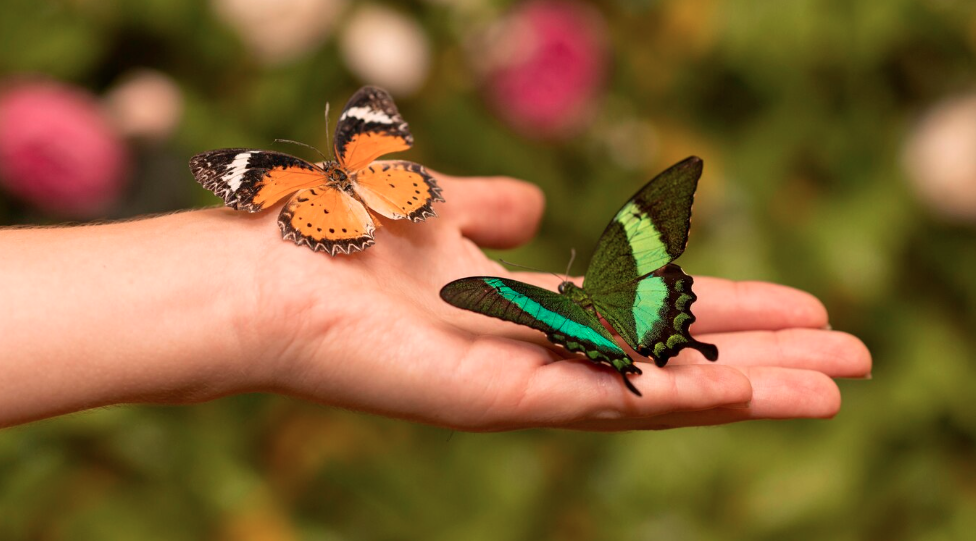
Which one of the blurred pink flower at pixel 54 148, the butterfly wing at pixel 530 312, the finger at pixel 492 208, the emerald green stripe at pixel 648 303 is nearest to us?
the butterfly wing at pixel 530 312

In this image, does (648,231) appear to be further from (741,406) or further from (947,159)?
(947,159)

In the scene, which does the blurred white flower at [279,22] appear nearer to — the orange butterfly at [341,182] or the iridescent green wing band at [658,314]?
the orange butterfly at [341,182]

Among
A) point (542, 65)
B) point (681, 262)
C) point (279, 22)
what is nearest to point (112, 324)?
point (279, 22)

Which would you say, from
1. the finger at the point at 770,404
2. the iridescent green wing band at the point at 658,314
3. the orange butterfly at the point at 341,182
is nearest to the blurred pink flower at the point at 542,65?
the orange butterfly at the point at 341,182

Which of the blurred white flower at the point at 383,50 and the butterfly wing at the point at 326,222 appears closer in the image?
the butterfly wing at the point at 326,222

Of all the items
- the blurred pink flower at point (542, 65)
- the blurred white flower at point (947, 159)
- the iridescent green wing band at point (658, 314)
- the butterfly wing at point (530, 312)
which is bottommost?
the butterfly wing at point (530, 312)

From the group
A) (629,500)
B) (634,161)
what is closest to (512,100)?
(634,161)

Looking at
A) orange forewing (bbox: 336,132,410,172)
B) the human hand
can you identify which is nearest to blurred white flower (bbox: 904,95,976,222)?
the human hand

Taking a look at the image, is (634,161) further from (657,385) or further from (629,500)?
(657,385)
